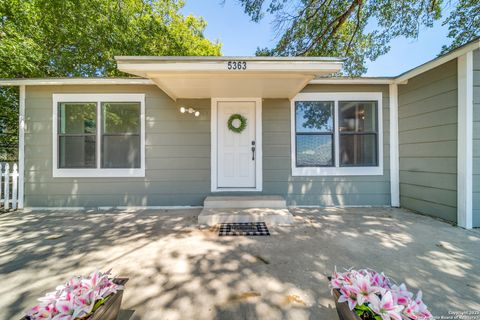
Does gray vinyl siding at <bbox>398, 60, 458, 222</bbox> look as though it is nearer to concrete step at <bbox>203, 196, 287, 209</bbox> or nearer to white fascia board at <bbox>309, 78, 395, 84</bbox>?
white fascia board at <bbox>309, 78, 395, 84</bbox>

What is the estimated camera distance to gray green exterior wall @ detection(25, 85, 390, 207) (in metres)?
4.01

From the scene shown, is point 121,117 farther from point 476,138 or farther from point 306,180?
point 476,138

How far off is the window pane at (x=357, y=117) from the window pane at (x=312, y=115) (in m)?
0.25

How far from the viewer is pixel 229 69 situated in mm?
2764

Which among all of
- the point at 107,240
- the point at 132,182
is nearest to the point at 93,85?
the point at 132,182

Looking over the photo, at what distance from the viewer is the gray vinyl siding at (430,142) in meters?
3.05

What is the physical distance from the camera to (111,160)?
4.04 m

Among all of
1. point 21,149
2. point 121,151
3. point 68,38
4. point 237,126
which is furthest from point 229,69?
point 68,38

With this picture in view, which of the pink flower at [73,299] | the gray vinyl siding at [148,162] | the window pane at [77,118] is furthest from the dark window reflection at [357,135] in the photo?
the window pane at [77,118]

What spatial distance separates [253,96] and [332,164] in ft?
7.00

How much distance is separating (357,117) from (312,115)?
920mm

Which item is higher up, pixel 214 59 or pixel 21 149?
pixel 214 59

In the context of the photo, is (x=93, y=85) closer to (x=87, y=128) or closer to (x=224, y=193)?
(x=87, y=128)

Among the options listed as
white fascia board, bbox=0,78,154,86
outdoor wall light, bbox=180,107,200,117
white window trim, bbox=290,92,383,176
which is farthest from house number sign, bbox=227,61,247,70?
white fascia board, bbox=0,78,154,86
